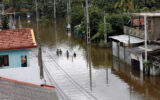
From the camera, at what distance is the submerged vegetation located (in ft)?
169

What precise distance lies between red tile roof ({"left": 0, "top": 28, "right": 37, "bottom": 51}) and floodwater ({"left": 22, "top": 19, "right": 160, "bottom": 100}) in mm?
7343

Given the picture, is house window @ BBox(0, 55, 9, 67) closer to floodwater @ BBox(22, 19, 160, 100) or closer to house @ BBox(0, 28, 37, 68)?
house @ BBox(0, 28, 37, 68)

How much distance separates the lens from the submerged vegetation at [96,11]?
51.5m


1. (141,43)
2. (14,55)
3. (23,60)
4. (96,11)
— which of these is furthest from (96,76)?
(96,11)

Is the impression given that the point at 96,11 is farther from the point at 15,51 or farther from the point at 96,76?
the point at 15,51

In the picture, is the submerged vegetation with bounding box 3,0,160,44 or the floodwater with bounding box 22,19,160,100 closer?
the floodwater with bounding box 22,19,160,100

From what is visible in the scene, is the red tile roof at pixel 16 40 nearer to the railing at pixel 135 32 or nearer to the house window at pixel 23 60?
the house window at pixel 23 60

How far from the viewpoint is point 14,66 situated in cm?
2014

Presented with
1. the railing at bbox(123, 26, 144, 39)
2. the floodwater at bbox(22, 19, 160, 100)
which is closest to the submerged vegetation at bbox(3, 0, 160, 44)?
the railing at bbox(123, 26, 144, 39)

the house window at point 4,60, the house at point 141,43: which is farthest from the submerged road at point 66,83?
the house window at point 4,60

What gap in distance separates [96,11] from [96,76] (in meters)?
25.4

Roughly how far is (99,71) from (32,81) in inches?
648

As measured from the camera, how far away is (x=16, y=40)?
67.2 feet

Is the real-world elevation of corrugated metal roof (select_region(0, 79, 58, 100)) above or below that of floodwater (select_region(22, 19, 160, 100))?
above
